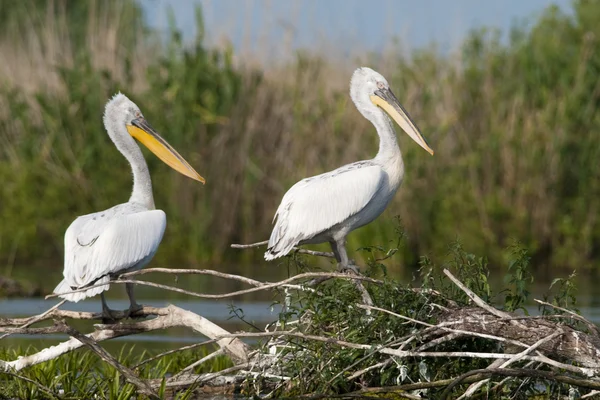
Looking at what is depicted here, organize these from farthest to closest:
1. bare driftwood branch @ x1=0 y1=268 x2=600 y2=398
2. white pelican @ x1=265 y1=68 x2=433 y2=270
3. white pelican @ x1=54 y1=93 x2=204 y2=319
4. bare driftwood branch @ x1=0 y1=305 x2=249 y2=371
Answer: white pelican @ x1=265 y1=68 x2=433 y2=270, white pelican @ x1=54 y1=93 x2=204 y2=319, bare driftwood branch @ x1=0 y1=305 x2=249 y2=371, bare driftwood branch @ x1=0 y1=268 x2=600 y2=398

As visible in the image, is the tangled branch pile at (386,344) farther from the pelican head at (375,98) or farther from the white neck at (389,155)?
the pelican head at (375,98)

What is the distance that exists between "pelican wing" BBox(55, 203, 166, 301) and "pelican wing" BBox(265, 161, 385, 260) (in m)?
0.77

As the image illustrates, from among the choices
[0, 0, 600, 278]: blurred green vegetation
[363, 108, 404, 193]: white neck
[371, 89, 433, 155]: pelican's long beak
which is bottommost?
[0, 0, 600, 278]: blurred green vegetation

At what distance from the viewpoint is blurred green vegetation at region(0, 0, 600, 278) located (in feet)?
47.6

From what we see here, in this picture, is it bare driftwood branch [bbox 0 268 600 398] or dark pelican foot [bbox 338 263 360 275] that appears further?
dark pelican foot [bbox 338 263 360 275]

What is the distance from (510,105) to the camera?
49.6ft

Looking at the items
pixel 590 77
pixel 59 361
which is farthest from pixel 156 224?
pixel 590 77

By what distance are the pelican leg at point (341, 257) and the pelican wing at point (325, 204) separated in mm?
186

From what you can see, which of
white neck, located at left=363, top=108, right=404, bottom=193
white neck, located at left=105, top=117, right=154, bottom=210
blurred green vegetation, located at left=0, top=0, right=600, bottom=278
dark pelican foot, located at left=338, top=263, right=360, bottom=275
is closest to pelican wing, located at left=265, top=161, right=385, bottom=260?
white neck, located at left=363, top=108, right=404, bottom=193

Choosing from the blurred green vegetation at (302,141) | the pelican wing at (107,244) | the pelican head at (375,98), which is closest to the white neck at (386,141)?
the pelican head at (375,98)

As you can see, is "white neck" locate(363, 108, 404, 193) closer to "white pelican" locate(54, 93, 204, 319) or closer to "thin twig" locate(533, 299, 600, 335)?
"white pelican" locate(54, 93, 204, 319)

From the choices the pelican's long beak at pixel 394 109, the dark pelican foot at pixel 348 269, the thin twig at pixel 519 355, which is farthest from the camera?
the pelican's long beak at pixel 394 109

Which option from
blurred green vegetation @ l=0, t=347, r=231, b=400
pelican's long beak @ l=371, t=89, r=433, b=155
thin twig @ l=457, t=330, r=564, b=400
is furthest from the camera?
pelican's long beak @ l=371, t=89, r=433, b=155

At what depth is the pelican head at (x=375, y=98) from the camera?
28.0 feet
